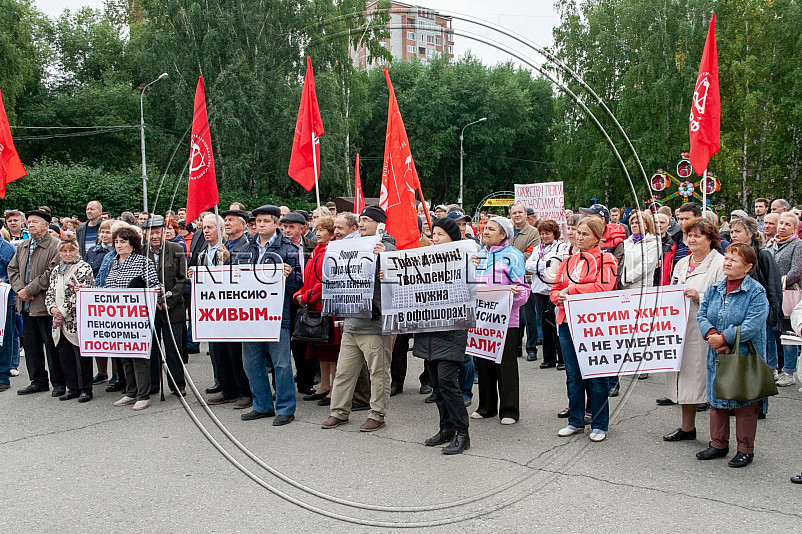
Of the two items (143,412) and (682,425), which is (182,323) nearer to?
(143,412)

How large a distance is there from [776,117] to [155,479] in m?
29.7

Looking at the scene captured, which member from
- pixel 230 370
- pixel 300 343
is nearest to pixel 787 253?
pixel 300 343

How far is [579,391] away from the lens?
5590 millimetres

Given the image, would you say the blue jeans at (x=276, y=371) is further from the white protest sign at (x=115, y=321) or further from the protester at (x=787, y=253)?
the protester at (x=787, y=253)

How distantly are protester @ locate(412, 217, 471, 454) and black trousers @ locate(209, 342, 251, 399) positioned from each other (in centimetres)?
214

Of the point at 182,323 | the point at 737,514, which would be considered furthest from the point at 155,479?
the point at 737,514

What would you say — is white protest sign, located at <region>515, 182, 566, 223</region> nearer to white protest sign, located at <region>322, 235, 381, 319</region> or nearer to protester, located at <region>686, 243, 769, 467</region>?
white protest sign, located at <region>322, 235, 381, 319</region>

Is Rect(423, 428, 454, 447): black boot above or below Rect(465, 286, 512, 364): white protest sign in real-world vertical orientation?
below

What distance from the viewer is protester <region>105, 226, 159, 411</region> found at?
6961 millimetres

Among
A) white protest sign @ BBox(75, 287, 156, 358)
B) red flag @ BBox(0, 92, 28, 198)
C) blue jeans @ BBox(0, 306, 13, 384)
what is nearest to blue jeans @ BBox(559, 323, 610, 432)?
white protest sign @ BBox(75, 287, 156, 358)

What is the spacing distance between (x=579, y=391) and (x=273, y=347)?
2.66 meters

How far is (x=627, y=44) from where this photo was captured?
2281 cm

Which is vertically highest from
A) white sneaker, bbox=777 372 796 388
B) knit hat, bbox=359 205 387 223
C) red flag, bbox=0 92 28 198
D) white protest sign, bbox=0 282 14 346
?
red flag, bbox=0 92 28 198

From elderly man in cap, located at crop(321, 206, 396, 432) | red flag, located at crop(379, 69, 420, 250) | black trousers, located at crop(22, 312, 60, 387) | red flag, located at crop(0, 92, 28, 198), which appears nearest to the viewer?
elderly man in cap, located at crop(321, 206, 396, 432)
